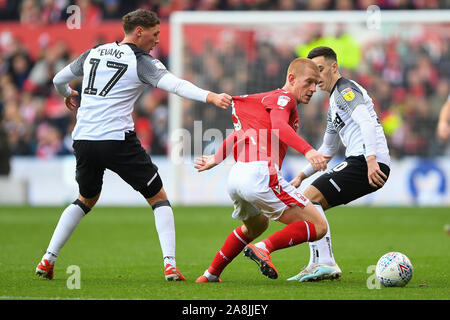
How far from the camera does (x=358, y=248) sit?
10.4m

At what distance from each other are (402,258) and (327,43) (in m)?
11.6

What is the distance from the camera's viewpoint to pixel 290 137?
610 cm

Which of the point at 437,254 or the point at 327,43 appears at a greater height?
the point at 327,43

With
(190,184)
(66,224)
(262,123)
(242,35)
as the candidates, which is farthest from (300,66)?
(242,35)

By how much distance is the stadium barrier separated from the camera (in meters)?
17.3

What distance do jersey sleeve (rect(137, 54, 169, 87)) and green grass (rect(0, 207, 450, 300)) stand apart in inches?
66.0

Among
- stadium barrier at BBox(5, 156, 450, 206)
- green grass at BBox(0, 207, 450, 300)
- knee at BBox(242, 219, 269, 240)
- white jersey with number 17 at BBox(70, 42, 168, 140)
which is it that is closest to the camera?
green grass at BBox(0, 207, 450, 300)

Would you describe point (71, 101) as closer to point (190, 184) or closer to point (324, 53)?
point (324, 53)

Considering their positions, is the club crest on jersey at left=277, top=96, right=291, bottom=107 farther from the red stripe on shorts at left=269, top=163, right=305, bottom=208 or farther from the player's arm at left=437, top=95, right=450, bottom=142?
the player's arm at left=437, top=95, right=450, bottom=142

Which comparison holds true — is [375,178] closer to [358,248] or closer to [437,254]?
[437,254]

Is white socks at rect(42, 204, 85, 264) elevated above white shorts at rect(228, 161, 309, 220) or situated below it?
below

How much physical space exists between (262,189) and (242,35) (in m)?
12.7

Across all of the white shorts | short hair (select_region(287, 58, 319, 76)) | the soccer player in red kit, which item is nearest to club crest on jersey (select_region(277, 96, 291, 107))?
the soccer player in red kit

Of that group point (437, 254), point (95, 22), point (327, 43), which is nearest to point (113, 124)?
point (437, 254)
